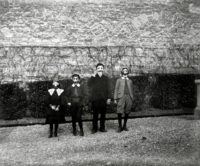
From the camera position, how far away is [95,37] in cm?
1288

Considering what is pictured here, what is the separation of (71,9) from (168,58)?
13.1 ft

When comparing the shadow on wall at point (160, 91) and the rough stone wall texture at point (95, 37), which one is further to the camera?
the rough stone wall texture at point (95, 37)

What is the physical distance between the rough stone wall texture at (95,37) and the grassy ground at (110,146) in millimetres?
3696

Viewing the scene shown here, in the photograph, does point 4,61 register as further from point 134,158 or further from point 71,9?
point 134,158

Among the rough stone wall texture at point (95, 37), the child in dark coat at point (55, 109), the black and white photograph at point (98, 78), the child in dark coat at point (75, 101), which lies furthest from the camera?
the rough stone wall texture at point (95, 37)

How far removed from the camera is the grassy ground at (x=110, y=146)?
6023 mm

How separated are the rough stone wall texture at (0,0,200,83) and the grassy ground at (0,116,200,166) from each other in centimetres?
370

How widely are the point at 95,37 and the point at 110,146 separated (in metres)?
6.60

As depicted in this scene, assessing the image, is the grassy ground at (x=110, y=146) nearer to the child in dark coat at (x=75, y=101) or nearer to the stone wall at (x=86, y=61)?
the child in dark coat at (x=75, y=101)

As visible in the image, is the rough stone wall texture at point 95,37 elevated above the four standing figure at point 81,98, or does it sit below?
above

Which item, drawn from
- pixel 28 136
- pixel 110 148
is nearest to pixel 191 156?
pixel 110 148

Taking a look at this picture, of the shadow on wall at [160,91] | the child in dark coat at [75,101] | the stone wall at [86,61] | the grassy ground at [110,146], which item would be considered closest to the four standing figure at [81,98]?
the child in dark coat at [75,101]

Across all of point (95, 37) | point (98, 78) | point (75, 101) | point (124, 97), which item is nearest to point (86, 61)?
point (95, 37)

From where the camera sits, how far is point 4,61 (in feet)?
40.0
